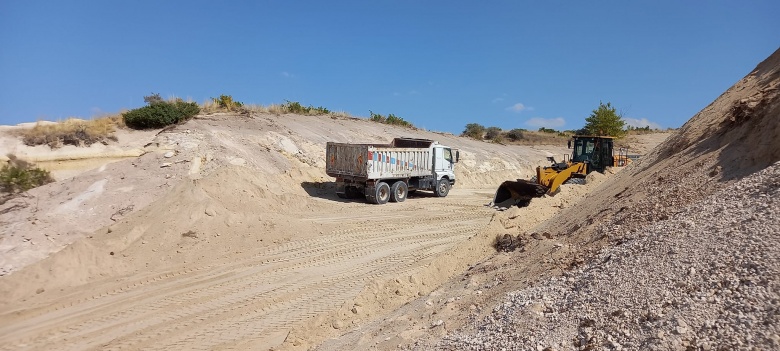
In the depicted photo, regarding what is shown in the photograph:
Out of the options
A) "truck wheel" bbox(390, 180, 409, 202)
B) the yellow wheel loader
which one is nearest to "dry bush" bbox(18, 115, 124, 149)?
"truck wheel" bbox(390, 180, 409, 202)

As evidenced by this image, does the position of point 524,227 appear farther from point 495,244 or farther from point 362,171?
point 362,171

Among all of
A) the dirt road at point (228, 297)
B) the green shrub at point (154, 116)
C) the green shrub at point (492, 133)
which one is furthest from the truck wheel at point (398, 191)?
the green shrub at point (492, 133)

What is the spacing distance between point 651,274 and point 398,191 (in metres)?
17.4

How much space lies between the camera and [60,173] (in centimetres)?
1758

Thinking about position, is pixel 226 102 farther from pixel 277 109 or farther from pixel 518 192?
pixel 518 192

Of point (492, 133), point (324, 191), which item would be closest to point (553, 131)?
point (492, 133)

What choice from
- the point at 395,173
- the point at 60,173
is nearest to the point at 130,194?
the point at 60,173

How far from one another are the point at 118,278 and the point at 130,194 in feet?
16.9

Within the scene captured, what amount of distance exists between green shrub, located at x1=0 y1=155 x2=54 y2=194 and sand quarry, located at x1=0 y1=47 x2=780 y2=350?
0.74m

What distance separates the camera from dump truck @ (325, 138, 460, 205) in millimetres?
20703

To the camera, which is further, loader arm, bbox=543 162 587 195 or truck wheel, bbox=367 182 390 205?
truck wheel, bbox=367 182 390 205

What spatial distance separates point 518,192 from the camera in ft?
55.7

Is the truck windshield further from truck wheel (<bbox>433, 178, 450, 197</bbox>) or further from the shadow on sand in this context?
the shadow on sand

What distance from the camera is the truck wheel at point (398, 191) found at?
2172 cm
